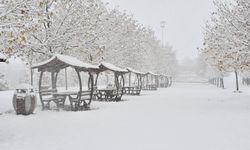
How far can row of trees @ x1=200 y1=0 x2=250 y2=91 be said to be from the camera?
17.2 metres

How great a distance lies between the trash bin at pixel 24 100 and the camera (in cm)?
1516

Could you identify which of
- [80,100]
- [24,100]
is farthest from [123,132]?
[80,100]

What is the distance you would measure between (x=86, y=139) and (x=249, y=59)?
37.6 feet

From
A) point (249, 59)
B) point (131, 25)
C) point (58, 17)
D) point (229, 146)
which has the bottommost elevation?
point (229, 146)

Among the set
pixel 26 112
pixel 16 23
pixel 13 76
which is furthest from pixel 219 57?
pixel 13 76

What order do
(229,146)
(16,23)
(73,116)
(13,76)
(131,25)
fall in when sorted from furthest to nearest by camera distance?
(13,76) < (131,25) < (73,116) < (16,23) < (229,146)

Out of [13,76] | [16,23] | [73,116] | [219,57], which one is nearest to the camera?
[16,23]

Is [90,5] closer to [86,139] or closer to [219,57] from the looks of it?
[219,57]

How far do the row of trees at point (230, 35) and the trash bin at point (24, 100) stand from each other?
9.99m

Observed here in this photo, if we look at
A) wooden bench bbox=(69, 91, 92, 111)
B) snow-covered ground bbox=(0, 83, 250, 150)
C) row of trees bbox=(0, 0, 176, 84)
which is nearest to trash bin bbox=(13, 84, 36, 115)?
snow-covered ground bbox=(0, 83, 250, 150)

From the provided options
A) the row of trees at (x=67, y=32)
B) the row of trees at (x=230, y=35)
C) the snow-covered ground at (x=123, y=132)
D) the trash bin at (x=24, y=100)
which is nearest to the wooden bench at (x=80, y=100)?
the snow-covered ground at (x=123, y=132)

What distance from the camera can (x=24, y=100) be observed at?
15141mm

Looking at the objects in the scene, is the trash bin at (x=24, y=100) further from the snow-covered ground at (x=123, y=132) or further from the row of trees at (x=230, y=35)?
the row of trees at (x=230, y=35)

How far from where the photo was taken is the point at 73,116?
15125 mm
